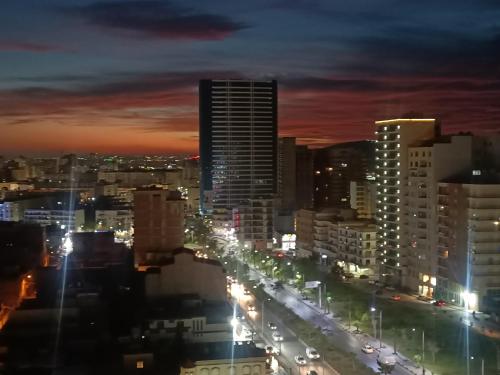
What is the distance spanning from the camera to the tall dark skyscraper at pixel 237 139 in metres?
23.4

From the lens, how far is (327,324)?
10.8 meters

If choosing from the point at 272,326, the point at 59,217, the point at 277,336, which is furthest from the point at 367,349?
the point at 59,217

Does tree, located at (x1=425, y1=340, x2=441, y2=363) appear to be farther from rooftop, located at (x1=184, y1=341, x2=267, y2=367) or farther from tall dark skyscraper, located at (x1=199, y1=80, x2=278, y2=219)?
tall dark skyscraper, located at (x1=199, y1=80, x2=278, y2=219)

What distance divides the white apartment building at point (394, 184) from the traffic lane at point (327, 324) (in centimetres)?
211

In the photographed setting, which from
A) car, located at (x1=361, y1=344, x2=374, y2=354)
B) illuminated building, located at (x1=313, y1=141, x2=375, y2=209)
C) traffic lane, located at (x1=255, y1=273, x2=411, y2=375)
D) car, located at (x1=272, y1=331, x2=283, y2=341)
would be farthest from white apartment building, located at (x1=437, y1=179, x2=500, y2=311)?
illuminated building, located at (x1=313, y1=141, x2=375, y2=209)

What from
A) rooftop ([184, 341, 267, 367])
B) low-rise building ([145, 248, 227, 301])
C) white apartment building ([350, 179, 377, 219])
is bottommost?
rooftop ([184, 341, 267, 367])

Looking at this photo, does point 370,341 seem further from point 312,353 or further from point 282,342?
point 282,342

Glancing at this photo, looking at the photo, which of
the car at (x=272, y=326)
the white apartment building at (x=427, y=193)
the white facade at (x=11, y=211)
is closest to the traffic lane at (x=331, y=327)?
the car at (x=272, y=326)

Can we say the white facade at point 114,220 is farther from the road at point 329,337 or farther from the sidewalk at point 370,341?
the sidewalk at point 370,341

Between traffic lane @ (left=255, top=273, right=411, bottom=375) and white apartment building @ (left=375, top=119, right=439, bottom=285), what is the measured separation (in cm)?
211

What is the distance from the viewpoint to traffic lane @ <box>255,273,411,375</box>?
886cm

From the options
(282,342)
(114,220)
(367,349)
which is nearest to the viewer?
(367,349)

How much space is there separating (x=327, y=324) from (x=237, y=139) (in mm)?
13531

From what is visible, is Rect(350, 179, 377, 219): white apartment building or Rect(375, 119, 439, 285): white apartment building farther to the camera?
Rect(350, 179, 377, 219): white apartment building
